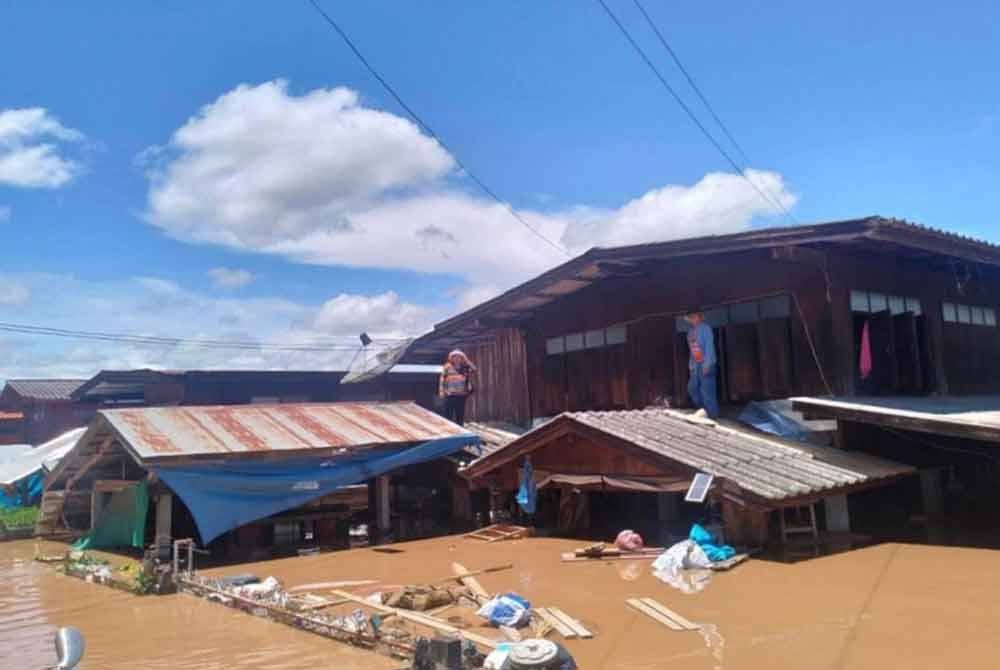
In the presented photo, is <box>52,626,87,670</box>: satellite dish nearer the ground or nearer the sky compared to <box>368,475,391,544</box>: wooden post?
nearer the sky

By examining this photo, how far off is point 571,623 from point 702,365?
25.4ft

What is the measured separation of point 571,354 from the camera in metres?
18.2

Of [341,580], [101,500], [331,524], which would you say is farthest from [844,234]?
[101,500]

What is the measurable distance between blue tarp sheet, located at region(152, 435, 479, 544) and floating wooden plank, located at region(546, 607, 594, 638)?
7.38 m

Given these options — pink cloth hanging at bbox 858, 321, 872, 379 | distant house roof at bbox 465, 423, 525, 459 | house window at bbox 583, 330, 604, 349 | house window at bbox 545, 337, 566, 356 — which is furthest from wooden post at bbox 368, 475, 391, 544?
pink cloth hanging at bbox 858, 321, 872, 379

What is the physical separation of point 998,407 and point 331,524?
13062mm

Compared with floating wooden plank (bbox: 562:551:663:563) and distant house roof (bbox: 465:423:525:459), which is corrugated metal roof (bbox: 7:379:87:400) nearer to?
distant house roof (bbox: 465:423:525:459)

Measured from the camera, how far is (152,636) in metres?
8.70

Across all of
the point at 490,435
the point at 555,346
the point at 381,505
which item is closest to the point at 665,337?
the point at 555,346

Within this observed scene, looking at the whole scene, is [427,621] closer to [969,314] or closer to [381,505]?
[381,505]

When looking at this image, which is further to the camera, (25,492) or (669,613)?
(25,492)

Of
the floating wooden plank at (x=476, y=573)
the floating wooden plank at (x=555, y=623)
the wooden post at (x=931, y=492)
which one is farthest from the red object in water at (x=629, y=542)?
the wooden post at (x=931, y=492)

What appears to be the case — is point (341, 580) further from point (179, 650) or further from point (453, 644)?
point (453, 644)

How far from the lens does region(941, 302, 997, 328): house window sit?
16.7 m
